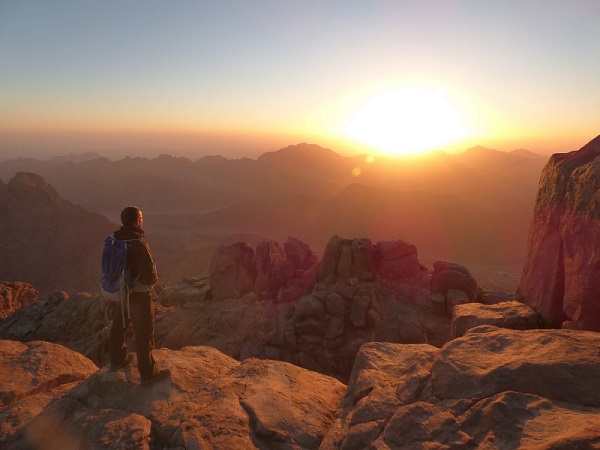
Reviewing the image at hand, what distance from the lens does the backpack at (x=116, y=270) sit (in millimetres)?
6031

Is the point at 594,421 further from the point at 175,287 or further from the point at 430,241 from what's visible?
the point at 430,241

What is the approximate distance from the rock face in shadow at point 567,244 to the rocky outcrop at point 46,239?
53.3 metres

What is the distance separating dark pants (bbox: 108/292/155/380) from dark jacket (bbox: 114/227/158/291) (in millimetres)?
293

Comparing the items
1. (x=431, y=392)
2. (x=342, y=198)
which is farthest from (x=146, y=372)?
(x=342, y=198)

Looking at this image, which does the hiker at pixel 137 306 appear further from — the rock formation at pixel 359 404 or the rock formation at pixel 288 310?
the rock formation at pixel 288 310

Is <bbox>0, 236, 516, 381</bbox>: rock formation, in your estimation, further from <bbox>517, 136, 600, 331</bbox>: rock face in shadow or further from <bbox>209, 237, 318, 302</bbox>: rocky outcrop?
<bbox>517, 136, 600, 331</bbox>: rock face in shadow

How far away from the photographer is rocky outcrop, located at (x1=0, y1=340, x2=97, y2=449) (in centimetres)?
571

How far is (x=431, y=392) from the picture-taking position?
5250 millimetres

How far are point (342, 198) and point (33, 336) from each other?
70386mm

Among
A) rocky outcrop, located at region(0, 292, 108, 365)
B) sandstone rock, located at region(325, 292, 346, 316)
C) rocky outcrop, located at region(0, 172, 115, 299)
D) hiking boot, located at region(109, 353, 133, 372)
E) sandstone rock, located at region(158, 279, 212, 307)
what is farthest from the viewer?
rocky outcrop, located at region(0, 172, 115, 299)

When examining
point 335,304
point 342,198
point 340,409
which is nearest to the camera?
point 340,409

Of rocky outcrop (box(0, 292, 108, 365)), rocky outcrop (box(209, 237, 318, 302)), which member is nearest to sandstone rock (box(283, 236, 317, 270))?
rocky outcrop (box(209, 237, 318, 302))

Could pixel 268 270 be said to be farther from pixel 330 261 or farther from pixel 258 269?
pixel 330 261

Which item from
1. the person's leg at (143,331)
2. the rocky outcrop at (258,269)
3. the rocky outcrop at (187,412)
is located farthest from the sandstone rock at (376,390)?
the rocky outcrop at (258,269)
